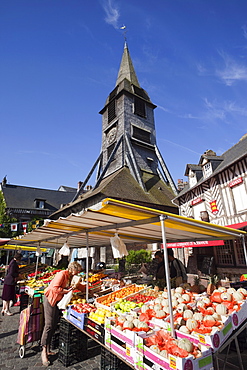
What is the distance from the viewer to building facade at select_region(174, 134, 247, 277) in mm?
9789

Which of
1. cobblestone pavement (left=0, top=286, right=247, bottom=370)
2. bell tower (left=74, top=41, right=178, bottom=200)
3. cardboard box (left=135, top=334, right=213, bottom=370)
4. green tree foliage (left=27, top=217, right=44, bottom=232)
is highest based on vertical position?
bell tower (left=74, top=41, right=178, bottom=200)

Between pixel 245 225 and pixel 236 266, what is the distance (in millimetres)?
2915

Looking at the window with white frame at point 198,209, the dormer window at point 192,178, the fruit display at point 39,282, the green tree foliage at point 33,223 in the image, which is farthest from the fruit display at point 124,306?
the green tree foliage at point 33,223

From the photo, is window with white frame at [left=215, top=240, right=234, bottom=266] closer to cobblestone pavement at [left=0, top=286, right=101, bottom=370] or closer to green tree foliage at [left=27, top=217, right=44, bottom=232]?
cobblestone pavement at [left=0, top=286, right=101, bottom=370]

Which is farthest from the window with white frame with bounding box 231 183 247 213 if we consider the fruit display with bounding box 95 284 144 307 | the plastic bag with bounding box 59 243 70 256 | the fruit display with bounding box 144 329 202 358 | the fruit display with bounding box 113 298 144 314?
the fruit display with bounding box 144 329 202 358

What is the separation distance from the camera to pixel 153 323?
117 inches

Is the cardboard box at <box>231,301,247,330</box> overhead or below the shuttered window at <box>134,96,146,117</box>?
below

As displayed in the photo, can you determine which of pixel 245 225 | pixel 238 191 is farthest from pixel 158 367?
pixel 238 191

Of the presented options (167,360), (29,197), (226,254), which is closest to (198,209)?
(226,254)

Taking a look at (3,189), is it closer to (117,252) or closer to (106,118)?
(106,118)

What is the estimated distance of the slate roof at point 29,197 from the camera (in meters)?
29.4

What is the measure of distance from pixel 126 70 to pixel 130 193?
2009 cm

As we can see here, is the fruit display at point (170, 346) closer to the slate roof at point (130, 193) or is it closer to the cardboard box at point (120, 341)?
the cardboard box at point (120, 341)

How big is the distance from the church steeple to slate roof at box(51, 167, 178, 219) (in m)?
14.1
